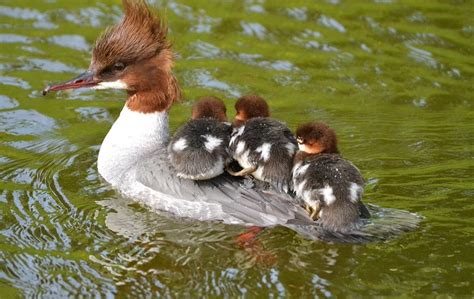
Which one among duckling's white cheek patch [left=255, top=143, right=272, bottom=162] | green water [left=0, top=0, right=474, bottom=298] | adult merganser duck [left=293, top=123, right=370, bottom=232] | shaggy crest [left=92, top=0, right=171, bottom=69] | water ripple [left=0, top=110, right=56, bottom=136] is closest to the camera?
green water [left=0, top=0, right=474, bottom=298]

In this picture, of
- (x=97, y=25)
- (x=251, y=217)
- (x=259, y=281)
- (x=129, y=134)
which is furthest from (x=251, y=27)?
(x=259, y=281)

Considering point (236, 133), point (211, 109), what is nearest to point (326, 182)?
point (236, 133)

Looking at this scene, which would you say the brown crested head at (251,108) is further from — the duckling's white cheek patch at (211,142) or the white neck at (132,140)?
the white neck at (132,140)

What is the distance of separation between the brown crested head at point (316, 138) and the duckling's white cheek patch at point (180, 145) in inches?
36.8

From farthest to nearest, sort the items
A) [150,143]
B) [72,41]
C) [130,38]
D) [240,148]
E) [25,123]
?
[72,41] < [25,123] < [150,143] < [130,38] < [240,148]

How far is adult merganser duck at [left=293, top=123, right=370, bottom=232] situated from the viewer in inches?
279

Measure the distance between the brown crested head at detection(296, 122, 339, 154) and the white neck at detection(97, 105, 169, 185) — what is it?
1679 mm

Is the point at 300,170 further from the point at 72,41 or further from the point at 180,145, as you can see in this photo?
the point at 72,41

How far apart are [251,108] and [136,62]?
1241 mm

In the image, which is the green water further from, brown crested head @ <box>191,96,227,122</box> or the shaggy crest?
the shaggy crest

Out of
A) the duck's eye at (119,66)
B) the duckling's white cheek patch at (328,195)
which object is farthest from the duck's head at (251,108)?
the duck's eye at (119,66)

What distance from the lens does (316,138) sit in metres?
7.32

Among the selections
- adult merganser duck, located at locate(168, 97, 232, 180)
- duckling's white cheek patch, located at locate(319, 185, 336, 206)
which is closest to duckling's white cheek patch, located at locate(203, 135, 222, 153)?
adult merganser duck, located at locate(168, 97, 232, 180)

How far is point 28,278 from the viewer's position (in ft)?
22.7
